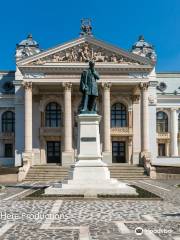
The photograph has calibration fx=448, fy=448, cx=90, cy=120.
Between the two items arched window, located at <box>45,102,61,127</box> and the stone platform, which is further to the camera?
arched window, located at <box>45,102,61,127</box>

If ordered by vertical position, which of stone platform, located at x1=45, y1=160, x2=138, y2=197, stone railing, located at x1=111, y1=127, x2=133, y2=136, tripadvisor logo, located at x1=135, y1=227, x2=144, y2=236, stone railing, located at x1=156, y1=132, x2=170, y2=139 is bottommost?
tripadvisor logo, located at x1=135, y1=227, x2=144, y2=236

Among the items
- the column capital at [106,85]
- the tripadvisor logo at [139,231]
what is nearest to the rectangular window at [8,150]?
the column capital at [106,85]

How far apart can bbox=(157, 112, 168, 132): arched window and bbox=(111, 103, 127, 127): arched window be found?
9.71m

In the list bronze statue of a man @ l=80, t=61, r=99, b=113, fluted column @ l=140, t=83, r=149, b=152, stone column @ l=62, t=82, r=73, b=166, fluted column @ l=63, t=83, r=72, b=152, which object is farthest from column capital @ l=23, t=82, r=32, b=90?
bronze statue of a man @ l=80, t=61, r=99, b=113

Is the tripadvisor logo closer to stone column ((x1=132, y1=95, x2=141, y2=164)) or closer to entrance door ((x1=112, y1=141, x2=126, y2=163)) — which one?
stone column ((x1=132, y1=95, x2=141, y2=164))

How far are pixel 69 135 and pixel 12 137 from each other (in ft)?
41.7

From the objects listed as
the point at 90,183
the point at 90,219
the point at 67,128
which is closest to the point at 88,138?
the point at 90,183

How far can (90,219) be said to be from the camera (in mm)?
14703

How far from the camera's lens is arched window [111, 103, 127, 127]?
193ft

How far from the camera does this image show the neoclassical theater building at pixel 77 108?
5322cm

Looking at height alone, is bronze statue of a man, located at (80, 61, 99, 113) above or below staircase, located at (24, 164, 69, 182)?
above

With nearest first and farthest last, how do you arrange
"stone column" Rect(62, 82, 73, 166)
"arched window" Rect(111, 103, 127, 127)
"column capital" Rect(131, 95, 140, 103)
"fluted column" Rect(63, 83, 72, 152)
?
"stone column" Rect(62, 82, 73, 166), "fluted column" Rect(63, 83, 72, 152), "column capital" Rect(131, 95, 140, 103), "arched window" Rect(111, 103, 127, 127)

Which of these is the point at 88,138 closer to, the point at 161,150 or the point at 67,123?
the point at 67,123

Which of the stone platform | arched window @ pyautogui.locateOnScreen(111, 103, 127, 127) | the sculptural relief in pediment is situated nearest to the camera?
the stone platform
